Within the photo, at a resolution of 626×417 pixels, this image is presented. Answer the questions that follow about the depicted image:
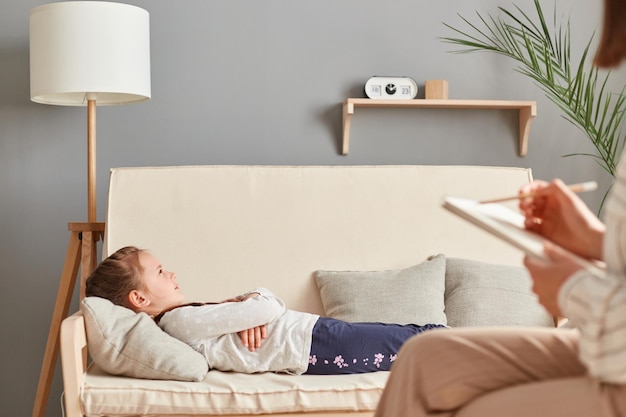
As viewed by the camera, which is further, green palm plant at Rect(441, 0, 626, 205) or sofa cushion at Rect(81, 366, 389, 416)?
green palm plant at Rect(441, 0, 626, 205)

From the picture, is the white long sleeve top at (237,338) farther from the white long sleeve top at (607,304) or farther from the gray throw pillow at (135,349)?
the white long sleeve top at (607,304)

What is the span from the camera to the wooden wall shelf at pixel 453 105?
3.30 metres

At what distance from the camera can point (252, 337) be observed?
231 centimetres

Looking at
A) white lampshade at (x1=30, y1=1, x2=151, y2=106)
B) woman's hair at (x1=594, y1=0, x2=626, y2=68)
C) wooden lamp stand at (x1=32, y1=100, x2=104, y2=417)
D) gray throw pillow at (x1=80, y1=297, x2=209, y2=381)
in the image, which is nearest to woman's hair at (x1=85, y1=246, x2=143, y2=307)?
gray throw pillow at (x1=80, y1=297, x2=209, y2=381)

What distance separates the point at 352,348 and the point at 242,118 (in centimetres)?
135

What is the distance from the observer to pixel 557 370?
128cm

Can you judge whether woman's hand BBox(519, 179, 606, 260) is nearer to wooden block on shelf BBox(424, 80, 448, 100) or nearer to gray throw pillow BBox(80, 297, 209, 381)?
gray throw pillow BBox(80, 297, 209, 381)

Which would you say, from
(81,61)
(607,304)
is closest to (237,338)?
(81,61)

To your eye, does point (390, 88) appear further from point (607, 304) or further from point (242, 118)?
point (607, 304)

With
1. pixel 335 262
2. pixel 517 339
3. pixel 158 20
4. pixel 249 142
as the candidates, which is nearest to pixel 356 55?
pixel 249 142

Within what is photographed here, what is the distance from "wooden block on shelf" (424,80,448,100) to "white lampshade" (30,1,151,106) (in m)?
1.13

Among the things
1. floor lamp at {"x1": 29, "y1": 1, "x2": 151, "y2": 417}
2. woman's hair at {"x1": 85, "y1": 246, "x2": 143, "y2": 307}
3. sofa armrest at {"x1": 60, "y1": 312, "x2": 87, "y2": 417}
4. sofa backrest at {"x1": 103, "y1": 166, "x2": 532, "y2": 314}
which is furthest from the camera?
floor lamp at {"x1": 29, "y1": 1, "x2": 151, "y2": 417}

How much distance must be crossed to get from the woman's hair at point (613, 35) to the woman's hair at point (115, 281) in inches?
61.5

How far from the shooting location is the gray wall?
10.8 ft
